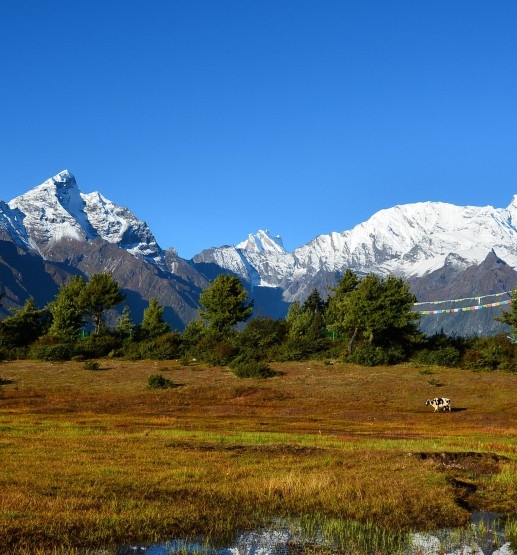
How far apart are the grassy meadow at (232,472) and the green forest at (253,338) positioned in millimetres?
32255

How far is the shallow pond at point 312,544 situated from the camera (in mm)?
14398

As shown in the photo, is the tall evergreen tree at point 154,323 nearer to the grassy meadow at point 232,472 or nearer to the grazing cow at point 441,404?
the grassy meadow at point 232,472

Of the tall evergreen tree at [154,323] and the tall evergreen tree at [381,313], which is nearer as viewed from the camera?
the tall evergreen tree at [381,313]

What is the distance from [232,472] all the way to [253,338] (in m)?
85.7

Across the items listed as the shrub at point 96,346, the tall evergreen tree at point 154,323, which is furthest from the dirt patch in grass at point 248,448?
the tall evergreen tree at point 154,323

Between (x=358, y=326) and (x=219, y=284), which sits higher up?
(x=219, y=284)

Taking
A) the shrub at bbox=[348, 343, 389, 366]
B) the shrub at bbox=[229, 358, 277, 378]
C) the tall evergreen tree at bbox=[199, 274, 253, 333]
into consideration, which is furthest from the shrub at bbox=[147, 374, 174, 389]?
the tall evergreen tree at bbox=[199, 274, 253, 333]

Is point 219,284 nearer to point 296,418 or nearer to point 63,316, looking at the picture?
point 63,316

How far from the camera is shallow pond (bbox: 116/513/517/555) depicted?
14.4m

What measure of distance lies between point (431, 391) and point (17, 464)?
5933 cm

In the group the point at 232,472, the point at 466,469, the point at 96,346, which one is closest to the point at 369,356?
the point at 96,346

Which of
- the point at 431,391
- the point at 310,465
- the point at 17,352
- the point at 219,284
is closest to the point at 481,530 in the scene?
the point at 310,465

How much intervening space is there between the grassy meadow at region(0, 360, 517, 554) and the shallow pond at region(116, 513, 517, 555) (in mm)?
581

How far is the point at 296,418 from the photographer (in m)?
55.5
